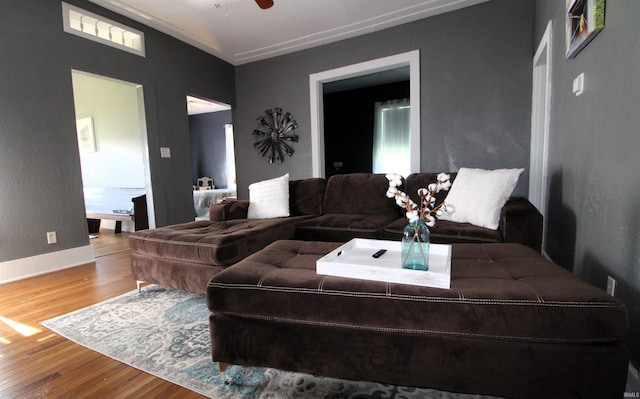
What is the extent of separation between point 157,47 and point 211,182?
4.47 meters

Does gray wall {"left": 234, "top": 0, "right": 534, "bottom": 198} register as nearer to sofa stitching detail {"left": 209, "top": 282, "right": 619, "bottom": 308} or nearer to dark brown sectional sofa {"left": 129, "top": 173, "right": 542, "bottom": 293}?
dark brown sectional sofa {"left": 129, "top": 173, "right": 542, "bottom": 293}

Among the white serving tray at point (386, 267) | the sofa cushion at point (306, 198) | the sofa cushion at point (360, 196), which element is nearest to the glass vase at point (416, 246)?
the white serving tray at point (386, 267)

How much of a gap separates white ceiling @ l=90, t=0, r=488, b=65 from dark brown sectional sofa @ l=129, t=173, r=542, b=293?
2000mm

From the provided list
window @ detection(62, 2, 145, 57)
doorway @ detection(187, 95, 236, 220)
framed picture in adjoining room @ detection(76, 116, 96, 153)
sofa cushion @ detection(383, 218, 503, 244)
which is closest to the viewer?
sofa cushion @ detection(383, 218, 503, 244)

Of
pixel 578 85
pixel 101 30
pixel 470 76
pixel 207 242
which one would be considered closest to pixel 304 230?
pixel 207 242

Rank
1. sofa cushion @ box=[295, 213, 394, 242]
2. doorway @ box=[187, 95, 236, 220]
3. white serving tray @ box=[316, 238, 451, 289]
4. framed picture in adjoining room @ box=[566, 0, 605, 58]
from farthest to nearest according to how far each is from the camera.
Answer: doorway @ box=[187, 95, 236, 220] < sofa cushion @ box=[295, 213, 394, 242] < framed picture in adjoining room @ box=[566, 0, 605, 58] < white serving tray @ box=[316, 238, 451, 289]

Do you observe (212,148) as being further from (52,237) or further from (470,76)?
(470,76)

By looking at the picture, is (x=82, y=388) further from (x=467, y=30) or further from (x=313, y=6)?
(x=467, y=30)

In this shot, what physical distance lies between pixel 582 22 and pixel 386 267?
5.68 feet

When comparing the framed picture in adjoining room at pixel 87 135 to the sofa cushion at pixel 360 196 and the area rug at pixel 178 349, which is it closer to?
the area rug at pixel 178 349

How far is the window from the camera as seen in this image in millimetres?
3025

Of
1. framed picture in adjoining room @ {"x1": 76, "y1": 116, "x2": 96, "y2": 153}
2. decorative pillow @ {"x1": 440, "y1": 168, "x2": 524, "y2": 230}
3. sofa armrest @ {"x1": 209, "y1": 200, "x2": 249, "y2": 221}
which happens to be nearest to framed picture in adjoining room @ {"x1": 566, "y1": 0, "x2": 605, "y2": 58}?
decorative pillow @ {"x1": 440, "y1": 168, "x2": 524, "y2": 230}

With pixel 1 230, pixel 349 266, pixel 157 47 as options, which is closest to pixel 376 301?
pixel 349 266

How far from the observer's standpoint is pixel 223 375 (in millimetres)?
1356
